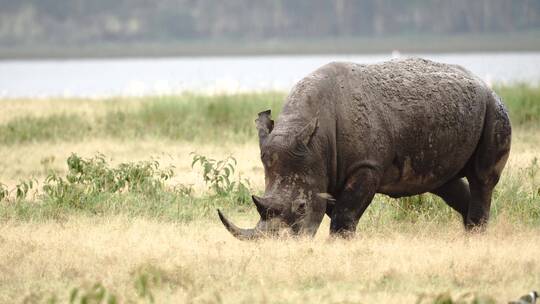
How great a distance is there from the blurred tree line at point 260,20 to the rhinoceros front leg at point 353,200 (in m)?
124

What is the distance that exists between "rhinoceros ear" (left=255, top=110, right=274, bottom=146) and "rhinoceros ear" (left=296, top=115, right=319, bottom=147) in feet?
0.95

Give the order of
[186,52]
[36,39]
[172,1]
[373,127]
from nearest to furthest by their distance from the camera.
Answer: [373,127], [186,52], [36,39], [172,1]

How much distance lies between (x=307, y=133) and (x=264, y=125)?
0.43 m

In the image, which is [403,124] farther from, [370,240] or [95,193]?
[95,193]

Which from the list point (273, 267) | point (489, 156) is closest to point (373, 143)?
point (489, 156)

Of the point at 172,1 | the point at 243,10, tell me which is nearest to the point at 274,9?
the point at 243,10

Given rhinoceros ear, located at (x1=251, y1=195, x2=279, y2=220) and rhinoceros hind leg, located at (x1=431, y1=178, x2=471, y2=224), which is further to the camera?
rhinoceros hind leg, located at (x1=431, y1=178, x2=471, y2=224)

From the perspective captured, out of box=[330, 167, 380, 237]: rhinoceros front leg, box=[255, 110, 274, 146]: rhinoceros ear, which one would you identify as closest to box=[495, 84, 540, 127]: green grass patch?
box=[330, 167, 380, 237]: rhinoceros front leg

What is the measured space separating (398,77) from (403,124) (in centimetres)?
47

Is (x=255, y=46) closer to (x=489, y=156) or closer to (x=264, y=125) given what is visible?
(x=489, y=156)

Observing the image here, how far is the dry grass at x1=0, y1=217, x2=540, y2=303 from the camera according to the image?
26.9 feet

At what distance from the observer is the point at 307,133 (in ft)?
29.9

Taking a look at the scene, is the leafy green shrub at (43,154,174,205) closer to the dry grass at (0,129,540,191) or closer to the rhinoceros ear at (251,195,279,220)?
the dry grass at (0,129,540,191)

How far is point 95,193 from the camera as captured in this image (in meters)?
12.2
